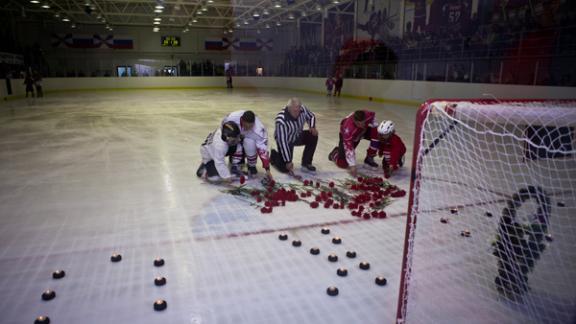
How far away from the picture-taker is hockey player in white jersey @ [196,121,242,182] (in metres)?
4.20

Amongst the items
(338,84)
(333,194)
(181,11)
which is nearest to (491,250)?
(333,194)

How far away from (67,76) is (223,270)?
26.2 meters

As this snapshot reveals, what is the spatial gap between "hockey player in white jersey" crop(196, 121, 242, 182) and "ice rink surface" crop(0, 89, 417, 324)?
0.20 meters

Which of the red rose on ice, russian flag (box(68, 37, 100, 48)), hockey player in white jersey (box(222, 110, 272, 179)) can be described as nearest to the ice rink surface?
the red rose on ice

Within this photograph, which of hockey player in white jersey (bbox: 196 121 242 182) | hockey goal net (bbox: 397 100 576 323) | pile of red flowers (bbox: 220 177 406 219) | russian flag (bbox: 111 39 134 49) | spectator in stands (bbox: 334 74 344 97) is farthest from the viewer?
russian flag (bbox: 111 39 134 49)

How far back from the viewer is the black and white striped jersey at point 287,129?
483 centimetres

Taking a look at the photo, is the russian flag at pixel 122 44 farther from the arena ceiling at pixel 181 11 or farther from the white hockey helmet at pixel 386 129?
the white hockey helmet at pixel 386 129

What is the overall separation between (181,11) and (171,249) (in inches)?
1011

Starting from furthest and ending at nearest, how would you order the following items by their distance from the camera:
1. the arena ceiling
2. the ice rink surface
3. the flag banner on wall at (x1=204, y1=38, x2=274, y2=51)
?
the flag banner on wall at (x1=204, y1=38, x2=274, y2=51)
the arena ceiling
the ice rink surface

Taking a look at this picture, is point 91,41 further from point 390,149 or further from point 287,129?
point 390,149

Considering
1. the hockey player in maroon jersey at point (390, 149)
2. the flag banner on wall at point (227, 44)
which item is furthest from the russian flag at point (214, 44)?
the hockey player in maroon jersey at point (390, 149)

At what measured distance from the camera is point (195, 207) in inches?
154

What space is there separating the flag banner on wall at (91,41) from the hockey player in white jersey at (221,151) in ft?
89.0

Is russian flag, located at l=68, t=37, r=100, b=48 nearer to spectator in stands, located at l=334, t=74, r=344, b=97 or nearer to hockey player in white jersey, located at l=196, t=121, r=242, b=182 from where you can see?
spectator in stands, located at l=334, t=74, r=344, b=97
